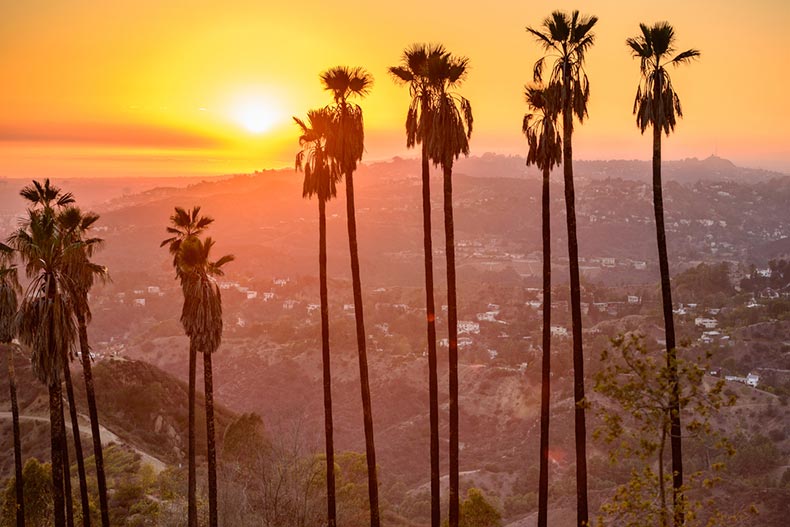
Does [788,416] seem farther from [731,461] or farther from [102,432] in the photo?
[102,432]

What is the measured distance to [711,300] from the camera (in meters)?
179

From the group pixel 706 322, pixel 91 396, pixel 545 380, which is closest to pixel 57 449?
pixel 91 396

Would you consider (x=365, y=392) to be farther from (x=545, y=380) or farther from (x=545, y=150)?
(x=545, y=150)

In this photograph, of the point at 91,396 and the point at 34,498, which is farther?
the point at 34,498

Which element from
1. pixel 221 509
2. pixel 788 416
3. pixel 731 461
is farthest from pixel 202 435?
pixel 788 416

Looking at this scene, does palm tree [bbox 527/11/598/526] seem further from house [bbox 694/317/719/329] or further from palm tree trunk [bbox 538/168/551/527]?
house [bbox 694/317/719/329]

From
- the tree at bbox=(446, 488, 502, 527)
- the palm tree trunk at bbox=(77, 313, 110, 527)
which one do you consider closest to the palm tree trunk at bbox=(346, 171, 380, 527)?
the palm tree trunk at bbox=(77, 313, 110, 527)

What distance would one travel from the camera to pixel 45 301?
74.7 ft

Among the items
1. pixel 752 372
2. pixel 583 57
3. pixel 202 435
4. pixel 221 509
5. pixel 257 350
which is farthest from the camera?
pixel 257 350

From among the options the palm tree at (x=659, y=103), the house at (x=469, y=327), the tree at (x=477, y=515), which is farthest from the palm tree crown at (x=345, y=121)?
the house at (x=469, y=327)

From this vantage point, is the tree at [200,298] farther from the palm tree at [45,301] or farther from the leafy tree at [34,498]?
the leafy tree at [34,498]

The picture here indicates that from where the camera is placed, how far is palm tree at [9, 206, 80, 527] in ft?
74.4

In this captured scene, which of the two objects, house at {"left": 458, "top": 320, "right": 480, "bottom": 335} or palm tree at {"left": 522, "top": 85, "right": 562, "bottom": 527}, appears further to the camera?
house at {"left": 458, "top": 320, "right": 480, "bottom": 335}

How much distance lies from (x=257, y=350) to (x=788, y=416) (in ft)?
380
